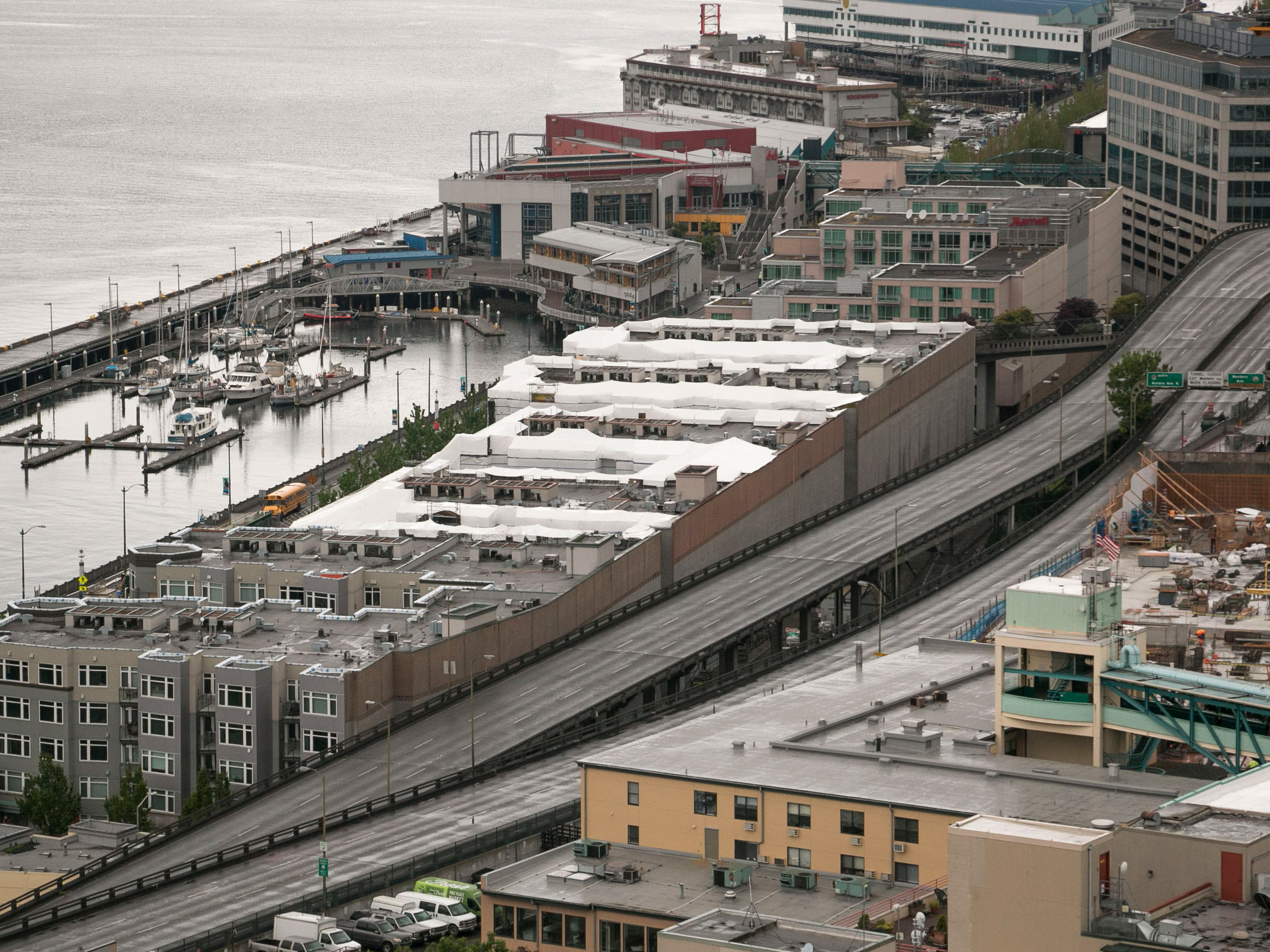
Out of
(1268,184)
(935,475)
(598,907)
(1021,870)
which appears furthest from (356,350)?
(1021,870)

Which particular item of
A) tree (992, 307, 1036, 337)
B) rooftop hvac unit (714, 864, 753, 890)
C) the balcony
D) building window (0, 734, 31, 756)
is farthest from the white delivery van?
tree (992, 307, 1036, 337)

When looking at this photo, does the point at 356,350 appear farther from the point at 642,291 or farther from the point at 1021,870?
the point at 1021,870

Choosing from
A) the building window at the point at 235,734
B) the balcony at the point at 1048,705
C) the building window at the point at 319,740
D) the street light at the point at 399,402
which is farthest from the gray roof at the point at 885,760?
the street light at the point at 399,402

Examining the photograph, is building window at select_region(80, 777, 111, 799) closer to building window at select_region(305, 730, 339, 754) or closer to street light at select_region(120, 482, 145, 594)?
building window at select_region(305, 730, 339, 754)

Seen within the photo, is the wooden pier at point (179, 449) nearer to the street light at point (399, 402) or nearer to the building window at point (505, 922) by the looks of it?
the street light at point (399, 402)

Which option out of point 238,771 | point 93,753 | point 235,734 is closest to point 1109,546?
point 235,734

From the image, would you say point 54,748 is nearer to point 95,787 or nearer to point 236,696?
point 95,787
